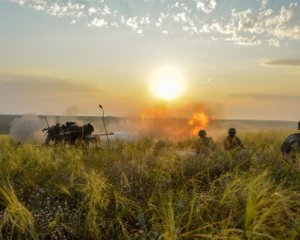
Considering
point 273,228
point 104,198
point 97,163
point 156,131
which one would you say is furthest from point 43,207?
point 156,131

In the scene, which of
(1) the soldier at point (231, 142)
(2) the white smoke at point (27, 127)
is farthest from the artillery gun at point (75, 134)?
(2) the white smoke at point (27, 127)

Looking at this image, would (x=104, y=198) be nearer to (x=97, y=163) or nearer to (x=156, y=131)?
(x=97, y=163)

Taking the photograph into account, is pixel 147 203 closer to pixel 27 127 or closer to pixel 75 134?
pixel 75 134

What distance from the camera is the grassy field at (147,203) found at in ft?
17.8

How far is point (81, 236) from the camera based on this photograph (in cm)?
611

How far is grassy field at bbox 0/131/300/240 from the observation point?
5.44 metres

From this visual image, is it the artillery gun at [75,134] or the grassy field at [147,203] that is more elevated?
the artillery gun at [75,134]

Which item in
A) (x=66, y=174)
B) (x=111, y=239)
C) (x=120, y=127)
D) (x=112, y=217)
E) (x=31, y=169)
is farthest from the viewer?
(x=120, y=127)

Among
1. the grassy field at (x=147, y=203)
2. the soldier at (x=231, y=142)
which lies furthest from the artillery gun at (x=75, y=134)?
the grassy field at (x=147, y=203)

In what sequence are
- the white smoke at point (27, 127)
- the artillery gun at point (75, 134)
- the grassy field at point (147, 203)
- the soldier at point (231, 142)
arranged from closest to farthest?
the grassy field at point (147, 203) < the soldier at point (231, 142) < the artillery gun at point (75, 134) < the white smoke at point (27, 127)

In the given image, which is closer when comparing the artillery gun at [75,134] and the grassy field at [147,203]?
the grassy field at [147,203]

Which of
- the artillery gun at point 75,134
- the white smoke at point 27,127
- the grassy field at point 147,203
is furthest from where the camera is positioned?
the white smoke at point 27,127

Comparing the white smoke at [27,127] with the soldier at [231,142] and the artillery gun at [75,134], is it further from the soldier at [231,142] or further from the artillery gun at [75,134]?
the soldier at [231,142]

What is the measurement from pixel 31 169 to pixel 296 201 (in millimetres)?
5217
